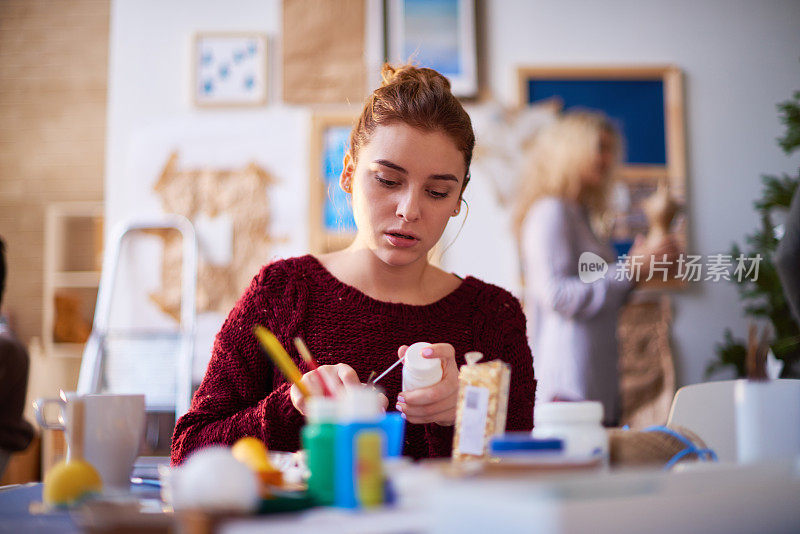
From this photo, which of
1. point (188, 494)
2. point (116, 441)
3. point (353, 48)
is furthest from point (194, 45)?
A: point (188, 494)

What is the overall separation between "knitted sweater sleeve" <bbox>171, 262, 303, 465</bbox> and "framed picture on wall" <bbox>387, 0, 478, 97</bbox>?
2041 mm

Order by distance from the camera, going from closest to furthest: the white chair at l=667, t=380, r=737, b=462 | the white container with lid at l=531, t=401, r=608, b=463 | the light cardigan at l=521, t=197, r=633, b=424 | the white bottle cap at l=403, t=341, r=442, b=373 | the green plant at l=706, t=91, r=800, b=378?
the white container with lid at l=531, t=401, r=608, b=463
the white bottle cap at l=403, t=341, r=442, b=373
the white chair at l=667, t=380, r=737, b=462
the light cardigan at l=521, t=197, r=633, b=424
the green plant at l=706, t=91, r=800, b=378

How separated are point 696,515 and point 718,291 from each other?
2.80 meters

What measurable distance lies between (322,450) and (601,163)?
2.40 metres

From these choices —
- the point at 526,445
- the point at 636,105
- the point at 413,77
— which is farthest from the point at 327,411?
the point at 636,105

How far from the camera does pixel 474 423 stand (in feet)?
2.62

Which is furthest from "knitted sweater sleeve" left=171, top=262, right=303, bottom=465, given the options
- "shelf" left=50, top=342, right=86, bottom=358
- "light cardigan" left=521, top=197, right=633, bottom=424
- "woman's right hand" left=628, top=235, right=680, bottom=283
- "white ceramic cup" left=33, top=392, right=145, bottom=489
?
"shelf" left=50, top=342, right=86, bottom=358

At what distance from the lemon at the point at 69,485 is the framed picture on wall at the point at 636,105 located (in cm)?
272

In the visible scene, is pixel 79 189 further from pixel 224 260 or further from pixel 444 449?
pixel 444 449

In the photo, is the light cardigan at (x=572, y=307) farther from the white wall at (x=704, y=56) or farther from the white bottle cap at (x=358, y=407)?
the white bottle cap at (x=358, y=407)

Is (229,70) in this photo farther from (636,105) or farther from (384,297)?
(384,297)

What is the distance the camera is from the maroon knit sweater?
1133mm

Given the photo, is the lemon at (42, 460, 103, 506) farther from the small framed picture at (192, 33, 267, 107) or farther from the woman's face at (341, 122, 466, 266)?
the small framed picture at (192, 33, 267, 107)

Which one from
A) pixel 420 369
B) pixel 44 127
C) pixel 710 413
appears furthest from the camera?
pixel 44 127
